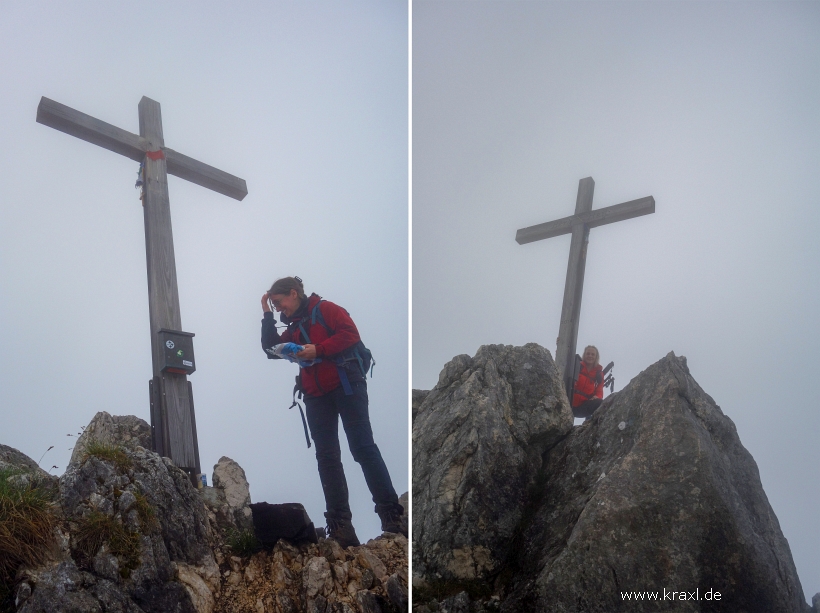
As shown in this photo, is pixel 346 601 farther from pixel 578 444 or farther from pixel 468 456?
pixel 578 444

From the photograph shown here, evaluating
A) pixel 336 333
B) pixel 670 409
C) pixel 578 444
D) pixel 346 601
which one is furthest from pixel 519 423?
pixel 346 601

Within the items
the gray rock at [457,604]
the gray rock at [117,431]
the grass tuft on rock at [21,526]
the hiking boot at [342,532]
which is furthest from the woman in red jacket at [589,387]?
the grass tuft on rock at [21,526]

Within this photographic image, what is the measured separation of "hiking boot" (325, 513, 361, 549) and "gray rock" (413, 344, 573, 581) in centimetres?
58

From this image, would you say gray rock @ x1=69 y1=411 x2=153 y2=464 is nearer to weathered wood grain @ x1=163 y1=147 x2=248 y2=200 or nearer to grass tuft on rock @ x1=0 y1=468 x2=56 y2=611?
grass tuft on rock @ x1=0 y1=468 x2=56 y2=611

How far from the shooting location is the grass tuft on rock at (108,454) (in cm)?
394

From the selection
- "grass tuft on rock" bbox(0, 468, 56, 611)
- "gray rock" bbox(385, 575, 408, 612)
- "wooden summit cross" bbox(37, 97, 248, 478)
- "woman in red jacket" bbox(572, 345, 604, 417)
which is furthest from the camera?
"woman in red jacket" bbox(572, 345, 604, 417)

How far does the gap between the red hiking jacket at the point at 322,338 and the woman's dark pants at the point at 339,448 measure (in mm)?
93

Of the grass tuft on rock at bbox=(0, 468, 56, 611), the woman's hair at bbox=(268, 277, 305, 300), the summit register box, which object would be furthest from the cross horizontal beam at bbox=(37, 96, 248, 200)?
the grass tuft on rock at bbox=(0, 468, 56, 611)

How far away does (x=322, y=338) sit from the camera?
193 inches

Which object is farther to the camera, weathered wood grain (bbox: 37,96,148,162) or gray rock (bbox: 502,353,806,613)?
weathered wood grain (bbox: 37,96,148,162)

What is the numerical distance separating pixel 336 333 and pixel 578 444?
2.06 metres

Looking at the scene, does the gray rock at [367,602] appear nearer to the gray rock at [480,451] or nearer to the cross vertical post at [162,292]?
the gray rock at [480,451]

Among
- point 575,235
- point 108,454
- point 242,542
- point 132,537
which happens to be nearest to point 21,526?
point 132,537

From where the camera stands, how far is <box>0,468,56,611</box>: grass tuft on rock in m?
3.28
